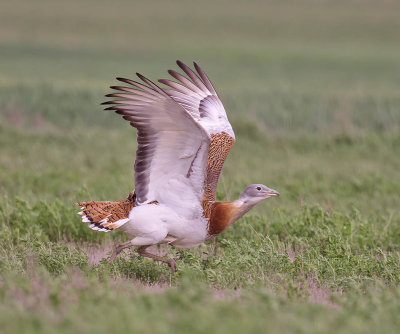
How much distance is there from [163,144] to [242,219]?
207cm

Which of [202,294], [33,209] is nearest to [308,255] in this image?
[202,294]

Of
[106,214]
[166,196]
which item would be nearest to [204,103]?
[166,196]

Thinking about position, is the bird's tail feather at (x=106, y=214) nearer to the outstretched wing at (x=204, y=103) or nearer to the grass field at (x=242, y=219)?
the grass field at (x=242, y=219)

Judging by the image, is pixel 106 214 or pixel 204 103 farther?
pixel 204 103

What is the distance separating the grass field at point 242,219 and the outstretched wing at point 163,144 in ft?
1.92

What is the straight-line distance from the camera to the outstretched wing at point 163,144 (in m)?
5.32

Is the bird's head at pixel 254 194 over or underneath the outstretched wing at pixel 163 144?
underneath

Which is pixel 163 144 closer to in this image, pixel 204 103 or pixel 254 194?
pixel 254 194

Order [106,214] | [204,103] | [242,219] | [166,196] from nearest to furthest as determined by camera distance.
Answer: [106,214], [166,196], [204,103], [242,219]

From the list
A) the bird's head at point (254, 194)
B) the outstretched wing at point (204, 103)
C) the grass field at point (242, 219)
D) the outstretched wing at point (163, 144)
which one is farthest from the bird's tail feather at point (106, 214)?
the outstretched wing at point (204, 103)

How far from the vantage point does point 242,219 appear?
24.2ft

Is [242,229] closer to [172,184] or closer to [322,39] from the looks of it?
[172,184]

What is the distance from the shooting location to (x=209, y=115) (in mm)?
6758

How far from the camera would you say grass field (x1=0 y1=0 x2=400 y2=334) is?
154 inches
